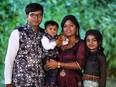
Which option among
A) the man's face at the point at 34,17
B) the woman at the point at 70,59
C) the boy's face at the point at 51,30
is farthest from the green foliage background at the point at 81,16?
the man's face at the point at 34,17

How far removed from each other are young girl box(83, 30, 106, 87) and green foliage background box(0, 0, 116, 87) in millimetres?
1770

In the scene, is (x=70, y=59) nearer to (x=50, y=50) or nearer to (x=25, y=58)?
(x=50, y=50)

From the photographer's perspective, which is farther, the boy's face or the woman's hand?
the boy's face

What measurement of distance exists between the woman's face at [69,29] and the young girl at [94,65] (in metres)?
0.16

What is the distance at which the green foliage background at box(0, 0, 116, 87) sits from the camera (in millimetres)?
4594

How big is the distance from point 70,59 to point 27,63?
0.36 meters

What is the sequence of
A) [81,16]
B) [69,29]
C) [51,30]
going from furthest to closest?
[81,16], [51,30], [69,29]

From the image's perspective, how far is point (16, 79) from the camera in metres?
2.63

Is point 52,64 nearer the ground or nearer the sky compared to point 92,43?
nearer the ground

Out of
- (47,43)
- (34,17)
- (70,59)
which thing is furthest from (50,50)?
(34,17)

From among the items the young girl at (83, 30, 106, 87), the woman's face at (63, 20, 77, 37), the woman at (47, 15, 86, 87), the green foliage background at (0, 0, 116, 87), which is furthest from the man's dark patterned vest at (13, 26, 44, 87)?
the green foliage background at (0, 0, 116, 87)

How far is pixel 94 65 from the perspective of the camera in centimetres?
272

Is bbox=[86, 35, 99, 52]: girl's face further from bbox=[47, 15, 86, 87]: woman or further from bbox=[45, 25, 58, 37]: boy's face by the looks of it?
bbox=[45, 25, 58, 37]: boy's face

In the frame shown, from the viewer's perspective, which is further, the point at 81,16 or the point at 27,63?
the point at 81,16
